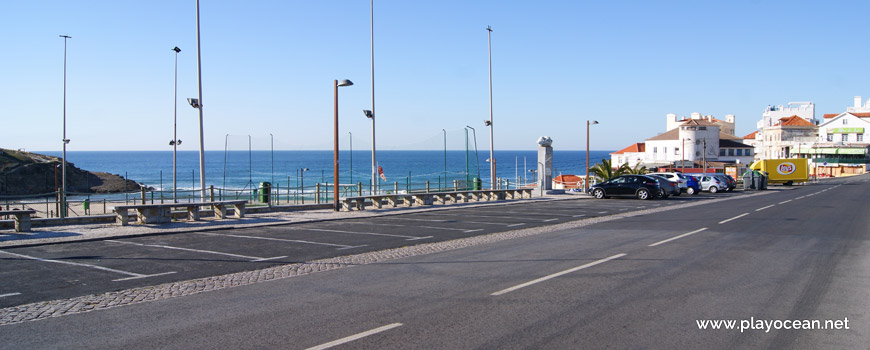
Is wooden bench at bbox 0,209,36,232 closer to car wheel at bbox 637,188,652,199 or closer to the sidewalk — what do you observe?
the sidewalk

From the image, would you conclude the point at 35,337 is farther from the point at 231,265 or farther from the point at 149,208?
the point at 149,208

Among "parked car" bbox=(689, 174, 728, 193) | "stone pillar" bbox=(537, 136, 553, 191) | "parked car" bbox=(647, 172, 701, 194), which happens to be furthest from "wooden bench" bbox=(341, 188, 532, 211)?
"parked car" bbox=(689, 174, 728, 193)

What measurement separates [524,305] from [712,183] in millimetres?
38397

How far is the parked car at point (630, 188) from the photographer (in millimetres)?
32000

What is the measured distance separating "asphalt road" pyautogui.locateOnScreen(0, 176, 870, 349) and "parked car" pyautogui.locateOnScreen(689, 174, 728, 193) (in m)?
29.9

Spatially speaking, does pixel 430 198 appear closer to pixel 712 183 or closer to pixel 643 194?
pixel 643 194

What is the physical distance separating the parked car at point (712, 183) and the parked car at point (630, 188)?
37.2ft

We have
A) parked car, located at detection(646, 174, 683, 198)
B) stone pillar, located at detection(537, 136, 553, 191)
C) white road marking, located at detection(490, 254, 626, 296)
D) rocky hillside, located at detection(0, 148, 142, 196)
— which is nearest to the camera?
white road marking, located at detection(490, 254, 626, 296)

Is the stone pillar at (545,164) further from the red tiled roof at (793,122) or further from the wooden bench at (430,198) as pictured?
the red tiled roof at (793,122)

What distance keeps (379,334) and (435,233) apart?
31.4 ft

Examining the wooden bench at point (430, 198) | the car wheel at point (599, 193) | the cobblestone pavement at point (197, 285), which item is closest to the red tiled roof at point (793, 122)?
the car wheel at point (599, 193)

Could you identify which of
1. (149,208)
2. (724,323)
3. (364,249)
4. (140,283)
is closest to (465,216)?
(364,249)

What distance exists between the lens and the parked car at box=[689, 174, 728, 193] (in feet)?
136

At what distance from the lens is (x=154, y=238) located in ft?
47.5
